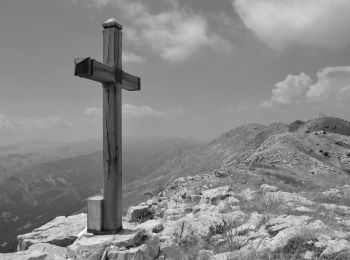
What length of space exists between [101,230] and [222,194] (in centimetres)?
654

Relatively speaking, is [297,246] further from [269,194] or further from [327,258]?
[269,194]

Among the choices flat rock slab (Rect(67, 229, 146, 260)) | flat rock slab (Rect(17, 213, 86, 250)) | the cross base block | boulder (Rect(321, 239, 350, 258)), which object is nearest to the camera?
boulder (Rect(321, 239, 350, 258))

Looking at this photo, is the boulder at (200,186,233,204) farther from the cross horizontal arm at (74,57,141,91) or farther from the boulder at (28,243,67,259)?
the cross horizontal arm at (74,57,141,91)

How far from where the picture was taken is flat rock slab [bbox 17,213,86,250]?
1003 centimetres

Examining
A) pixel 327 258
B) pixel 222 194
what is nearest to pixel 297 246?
pixel 327 258

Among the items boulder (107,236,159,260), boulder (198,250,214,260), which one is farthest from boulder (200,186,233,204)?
boulder (198,250,214,260)

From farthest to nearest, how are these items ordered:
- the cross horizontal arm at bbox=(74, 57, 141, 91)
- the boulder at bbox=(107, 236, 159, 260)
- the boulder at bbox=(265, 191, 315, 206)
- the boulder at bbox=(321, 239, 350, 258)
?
the boulder at bbox=(265, 191, 315, 206) → the cross horizontal arm at bbox=(74, 57, 141, 91) → the boulder at bbox=(107, 236, 159, 260) → the boulder at bbox=(321, 239, 350, 258)

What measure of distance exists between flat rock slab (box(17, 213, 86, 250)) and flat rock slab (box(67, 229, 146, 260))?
9.88 feet

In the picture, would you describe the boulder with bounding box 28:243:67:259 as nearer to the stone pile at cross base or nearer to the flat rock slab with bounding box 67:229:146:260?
the stone pile at cross base

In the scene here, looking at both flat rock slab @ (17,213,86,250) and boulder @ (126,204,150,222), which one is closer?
flat rock slab @ (17,213,86,250)

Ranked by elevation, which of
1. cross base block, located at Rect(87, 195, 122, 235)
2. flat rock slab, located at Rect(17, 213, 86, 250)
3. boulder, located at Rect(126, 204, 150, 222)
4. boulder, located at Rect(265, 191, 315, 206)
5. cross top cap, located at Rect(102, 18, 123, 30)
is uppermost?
cross top cap, located at Rect(102, 18, 123, 30)

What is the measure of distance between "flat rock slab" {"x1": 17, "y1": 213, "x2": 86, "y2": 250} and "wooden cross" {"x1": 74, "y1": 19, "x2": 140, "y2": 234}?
278cm

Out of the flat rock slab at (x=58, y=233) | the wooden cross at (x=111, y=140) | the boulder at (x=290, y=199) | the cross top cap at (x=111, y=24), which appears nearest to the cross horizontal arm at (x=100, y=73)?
the wooden cross at (x=111, y=140)

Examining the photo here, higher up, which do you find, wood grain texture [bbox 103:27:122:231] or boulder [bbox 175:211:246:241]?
wood grain texture [bbox 103:27:122:231]
